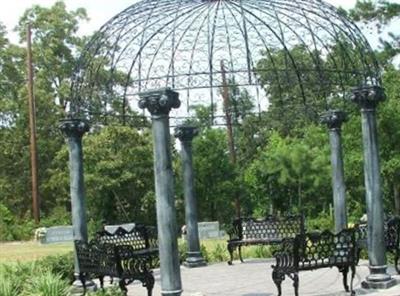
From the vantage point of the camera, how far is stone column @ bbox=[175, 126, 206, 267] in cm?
1506

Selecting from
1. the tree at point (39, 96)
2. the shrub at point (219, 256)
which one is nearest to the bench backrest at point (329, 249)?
the shrub at point (219, 256)

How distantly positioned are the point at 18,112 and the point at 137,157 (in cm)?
1365

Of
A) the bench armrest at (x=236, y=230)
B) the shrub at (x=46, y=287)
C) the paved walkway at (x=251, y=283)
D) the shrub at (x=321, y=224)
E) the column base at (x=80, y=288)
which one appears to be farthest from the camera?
the shrub at (x=321, y=224)

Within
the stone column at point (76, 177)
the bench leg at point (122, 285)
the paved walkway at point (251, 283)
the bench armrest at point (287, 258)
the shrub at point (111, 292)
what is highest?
the stone column at point (76, 177)

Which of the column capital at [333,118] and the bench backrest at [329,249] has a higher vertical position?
the column capital at [333,118]

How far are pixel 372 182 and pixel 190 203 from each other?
5.73m

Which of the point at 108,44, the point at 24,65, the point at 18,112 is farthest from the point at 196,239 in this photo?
the point at 24,65

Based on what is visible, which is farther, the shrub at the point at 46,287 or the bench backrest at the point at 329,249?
the bench backrest at the point at 329,249

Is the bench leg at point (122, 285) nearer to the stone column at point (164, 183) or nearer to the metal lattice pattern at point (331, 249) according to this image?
the stone column at point (164, 183)

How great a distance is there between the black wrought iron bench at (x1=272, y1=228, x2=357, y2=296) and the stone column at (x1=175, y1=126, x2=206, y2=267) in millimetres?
4946

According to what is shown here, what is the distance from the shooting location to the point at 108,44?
39.2ft

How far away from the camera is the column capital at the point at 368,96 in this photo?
1027 centimetres

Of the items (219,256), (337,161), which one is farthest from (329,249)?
(219,256)

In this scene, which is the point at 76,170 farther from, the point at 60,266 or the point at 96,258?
the point at 60,266
